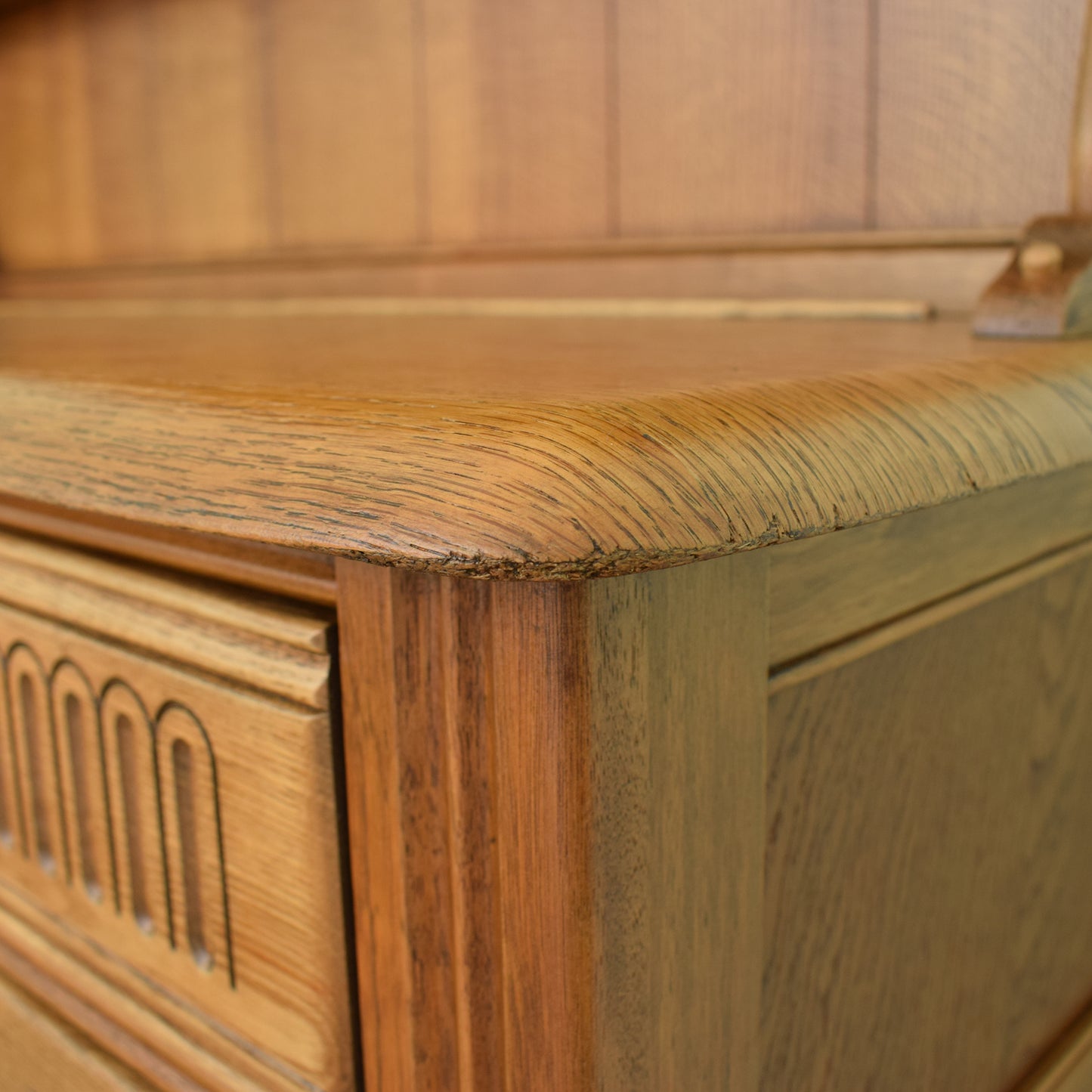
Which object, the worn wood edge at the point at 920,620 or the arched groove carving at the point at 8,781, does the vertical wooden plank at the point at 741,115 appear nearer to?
the worn wood edge at the point at 920,620

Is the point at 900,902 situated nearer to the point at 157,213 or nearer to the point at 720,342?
the point at 720,342

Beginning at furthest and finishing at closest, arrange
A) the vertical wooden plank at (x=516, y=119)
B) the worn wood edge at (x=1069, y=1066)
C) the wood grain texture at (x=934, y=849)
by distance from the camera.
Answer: the vertical wooden plank at (x=516, y=119)
the worn wood edge at (x=1069, y=1066)
the wood grain texture at (x=934, y=849)

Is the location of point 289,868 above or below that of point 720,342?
below

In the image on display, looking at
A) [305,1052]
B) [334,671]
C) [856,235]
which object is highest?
[856,235]

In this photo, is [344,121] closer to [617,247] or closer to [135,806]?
[617,247]

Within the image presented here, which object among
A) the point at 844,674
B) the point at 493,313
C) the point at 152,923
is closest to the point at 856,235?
the point at 493,313

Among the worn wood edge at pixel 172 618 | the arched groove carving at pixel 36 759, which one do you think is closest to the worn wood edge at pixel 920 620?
the worn wood edge at pixel 172 618

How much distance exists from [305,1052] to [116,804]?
9cm

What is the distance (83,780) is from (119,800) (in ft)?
0.08

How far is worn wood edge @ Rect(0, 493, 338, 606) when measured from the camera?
264 millimetres

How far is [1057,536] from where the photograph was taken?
37 centimetres

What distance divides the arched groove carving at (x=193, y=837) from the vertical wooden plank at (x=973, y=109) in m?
0.44

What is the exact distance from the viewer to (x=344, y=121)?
2.68 ft

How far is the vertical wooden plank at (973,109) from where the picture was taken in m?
0.51
